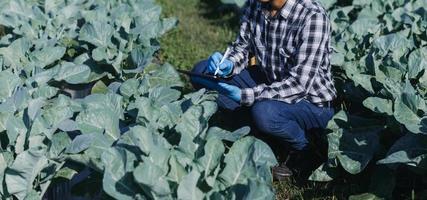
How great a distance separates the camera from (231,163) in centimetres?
288

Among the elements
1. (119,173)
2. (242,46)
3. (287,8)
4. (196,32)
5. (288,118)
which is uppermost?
(287,8)

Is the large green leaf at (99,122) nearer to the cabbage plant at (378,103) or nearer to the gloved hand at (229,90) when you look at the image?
the gloved hand at (229,90)

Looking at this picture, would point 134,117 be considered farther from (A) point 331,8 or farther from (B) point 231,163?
(A) point 331,8

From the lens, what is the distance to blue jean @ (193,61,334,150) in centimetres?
371

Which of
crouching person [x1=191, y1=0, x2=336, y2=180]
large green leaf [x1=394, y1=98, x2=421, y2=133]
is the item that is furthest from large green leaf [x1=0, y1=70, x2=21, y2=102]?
large green leaf [x1=394, y1=98, x2=421, y2=133]

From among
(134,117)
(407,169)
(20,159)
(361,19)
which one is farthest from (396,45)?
(20,159)

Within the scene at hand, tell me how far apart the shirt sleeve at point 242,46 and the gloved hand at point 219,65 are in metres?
0.07

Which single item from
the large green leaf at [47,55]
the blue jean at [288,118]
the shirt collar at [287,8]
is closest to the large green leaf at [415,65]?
the blue jean at [288,118]

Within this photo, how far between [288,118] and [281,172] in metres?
0.29

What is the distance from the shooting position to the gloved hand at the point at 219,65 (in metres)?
4.06

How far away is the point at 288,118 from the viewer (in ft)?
12.4

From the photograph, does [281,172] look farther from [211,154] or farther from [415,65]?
[211,154]

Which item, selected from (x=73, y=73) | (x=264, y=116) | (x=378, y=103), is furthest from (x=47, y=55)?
(x=378, y=103)

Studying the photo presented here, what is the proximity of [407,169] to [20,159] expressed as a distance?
177cm
